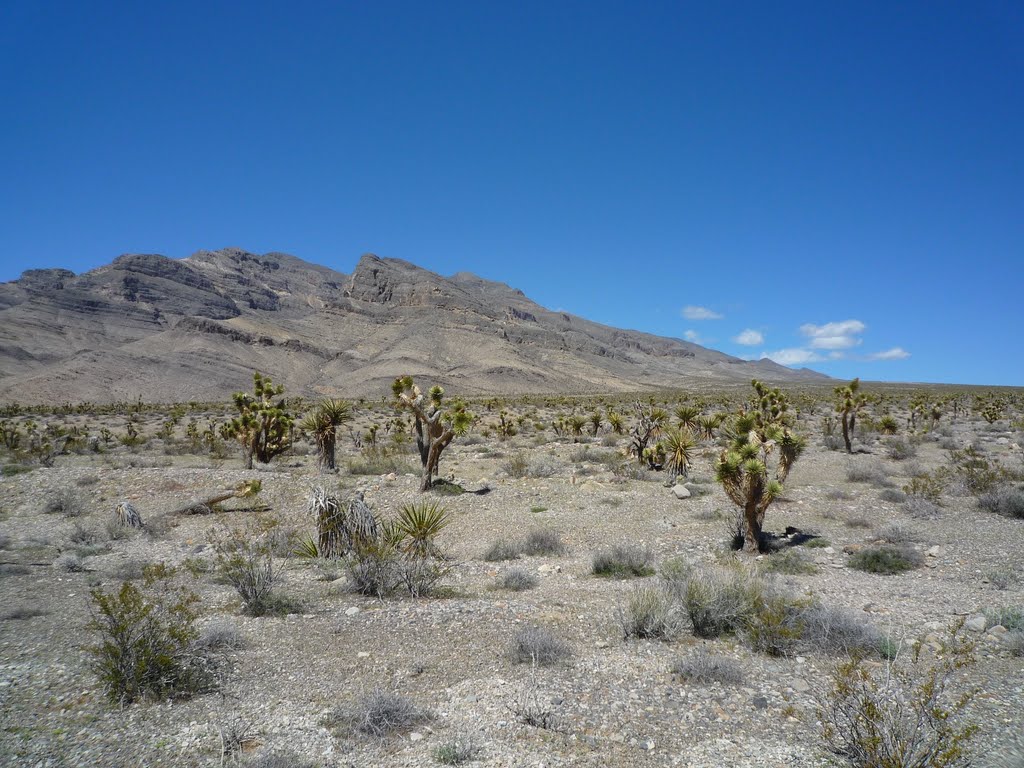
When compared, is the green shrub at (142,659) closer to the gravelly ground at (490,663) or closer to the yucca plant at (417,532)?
the gravelly ground at (490,663)

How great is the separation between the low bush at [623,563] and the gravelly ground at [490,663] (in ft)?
1.09

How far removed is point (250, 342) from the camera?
110000 mm

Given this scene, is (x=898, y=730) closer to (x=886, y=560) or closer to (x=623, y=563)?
(x=623, y=563)

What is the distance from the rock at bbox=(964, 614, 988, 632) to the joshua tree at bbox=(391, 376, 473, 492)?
1248cm

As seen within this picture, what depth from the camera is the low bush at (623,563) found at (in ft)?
34.0

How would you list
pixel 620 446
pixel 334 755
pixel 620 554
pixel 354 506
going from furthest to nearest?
1. pixel 620 446
2. pixel 354 506
3. pixel 620 554
4. pixel 334 755

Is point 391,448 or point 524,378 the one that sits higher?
point 524,378

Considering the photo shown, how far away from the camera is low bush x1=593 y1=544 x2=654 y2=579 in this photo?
34.0ft

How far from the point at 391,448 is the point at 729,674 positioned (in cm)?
2111

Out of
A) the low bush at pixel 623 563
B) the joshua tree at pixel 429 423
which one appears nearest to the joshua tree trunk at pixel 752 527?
the low bush at pixel 623 563

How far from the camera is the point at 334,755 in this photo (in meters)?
5.01

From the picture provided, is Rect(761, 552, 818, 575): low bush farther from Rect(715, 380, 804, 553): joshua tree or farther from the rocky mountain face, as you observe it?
the rocky mountain face

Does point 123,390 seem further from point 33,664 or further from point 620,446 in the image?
point 33,664

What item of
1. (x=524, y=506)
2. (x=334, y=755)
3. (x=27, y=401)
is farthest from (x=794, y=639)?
(x=27, y=401)
